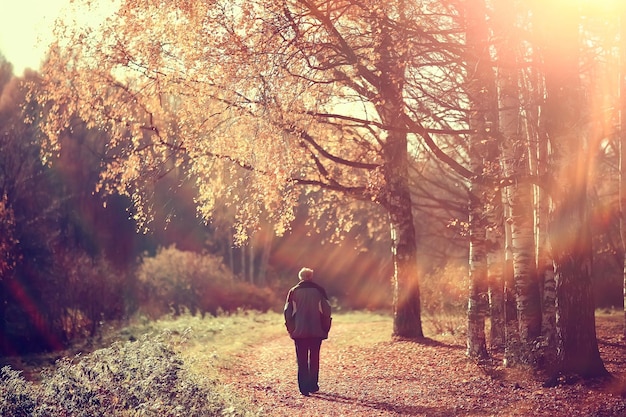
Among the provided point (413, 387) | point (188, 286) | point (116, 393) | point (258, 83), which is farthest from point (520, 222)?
point (188, 286)

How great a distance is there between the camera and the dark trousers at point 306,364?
10844 mm

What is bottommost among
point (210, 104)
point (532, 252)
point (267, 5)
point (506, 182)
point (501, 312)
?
point (501, 312)

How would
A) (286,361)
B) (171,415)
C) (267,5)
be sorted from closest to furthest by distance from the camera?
(171,415) → (267,5) → (286,361)

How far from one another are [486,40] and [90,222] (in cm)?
2688

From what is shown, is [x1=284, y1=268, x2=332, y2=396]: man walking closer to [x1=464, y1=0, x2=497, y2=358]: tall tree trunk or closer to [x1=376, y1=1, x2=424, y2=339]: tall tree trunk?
[x1=464, y1=0, x2=497, y2=358]: tall tree trunk

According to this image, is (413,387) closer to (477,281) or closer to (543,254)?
(477,281)

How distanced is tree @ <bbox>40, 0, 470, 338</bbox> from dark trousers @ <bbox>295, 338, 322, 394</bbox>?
2.43 meters

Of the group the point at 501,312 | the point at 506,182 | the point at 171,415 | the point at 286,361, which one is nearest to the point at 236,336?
the point at 286,361

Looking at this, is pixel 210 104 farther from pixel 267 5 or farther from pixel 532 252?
pixel 532 252

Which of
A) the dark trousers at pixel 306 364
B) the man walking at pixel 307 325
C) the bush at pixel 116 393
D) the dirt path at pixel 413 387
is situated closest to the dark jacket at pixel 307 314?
the man walking at pixel 307 325

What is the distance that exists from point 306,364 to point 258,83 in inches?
159

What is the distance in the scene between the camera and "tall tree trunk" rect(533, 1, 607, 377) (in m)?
9.88

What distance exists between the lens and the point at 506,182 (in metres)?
10.3

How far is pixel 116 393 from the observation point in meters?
7.72
